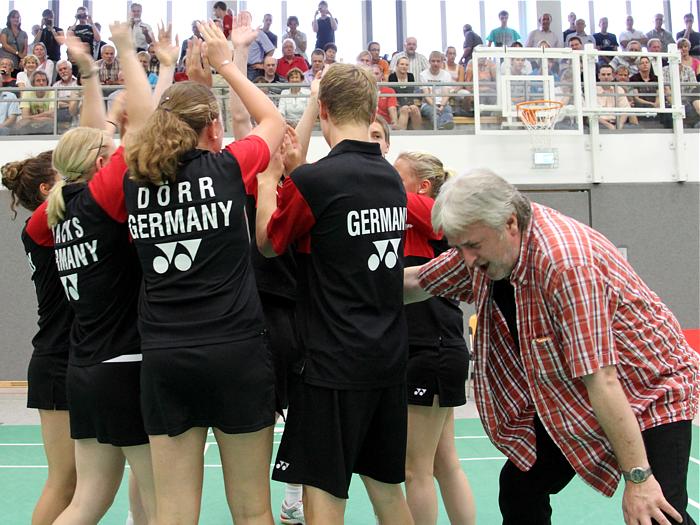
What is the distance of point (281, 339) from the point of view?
3.32m

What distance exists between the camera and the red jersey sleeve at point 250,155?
2705 millimetres

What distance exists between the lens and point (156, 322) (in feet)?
8.64

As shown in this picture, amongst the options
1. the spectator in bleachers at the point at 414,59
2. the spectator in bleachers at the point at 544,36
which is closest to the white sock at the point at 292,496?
the spectator in bleachers at the point at 414,59

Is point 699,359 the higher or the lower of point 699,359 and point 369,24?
the lower

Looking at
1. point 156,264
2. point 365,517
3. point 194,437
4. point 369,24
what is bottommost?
point 365,517

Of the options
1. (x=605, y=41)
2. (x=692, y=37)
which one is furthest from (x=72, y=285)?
(x=692, y=37)

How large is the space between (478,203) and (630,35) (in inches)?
587

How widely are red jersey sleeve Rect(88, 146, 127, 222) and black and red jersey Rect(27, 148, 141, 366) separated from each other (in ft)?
0.07

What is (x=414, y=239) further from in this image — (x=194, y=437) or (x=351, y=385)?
(x=194, y=437)

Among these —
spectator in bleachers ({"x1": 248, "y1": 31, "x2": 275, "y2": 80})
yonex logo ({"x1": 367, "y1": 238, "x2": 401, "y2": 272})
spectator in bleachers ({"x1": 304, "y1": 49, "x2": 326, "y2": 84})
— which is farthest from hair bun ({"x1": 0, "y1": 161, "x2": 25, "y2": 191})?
spectator in bleachers ({"x1": 304, "y1": 49, "x2": 326, "y2": 84})

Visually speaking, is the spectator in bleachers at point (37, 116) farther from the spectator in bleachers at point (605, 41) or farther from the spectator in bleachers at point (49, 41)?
the spectator in bleachers at point (605, 41)

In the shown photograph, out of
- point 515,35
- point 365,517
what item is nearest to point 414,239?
point 365,517

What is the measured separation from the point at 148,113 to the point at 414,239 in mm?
1337

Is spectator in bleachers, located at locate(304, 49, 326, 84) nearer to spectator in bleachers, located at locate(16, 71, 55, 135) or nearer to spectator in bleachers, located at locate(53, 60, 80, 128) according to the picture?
spectator in bleachers, located at locate(53, 60, 80, 128)
